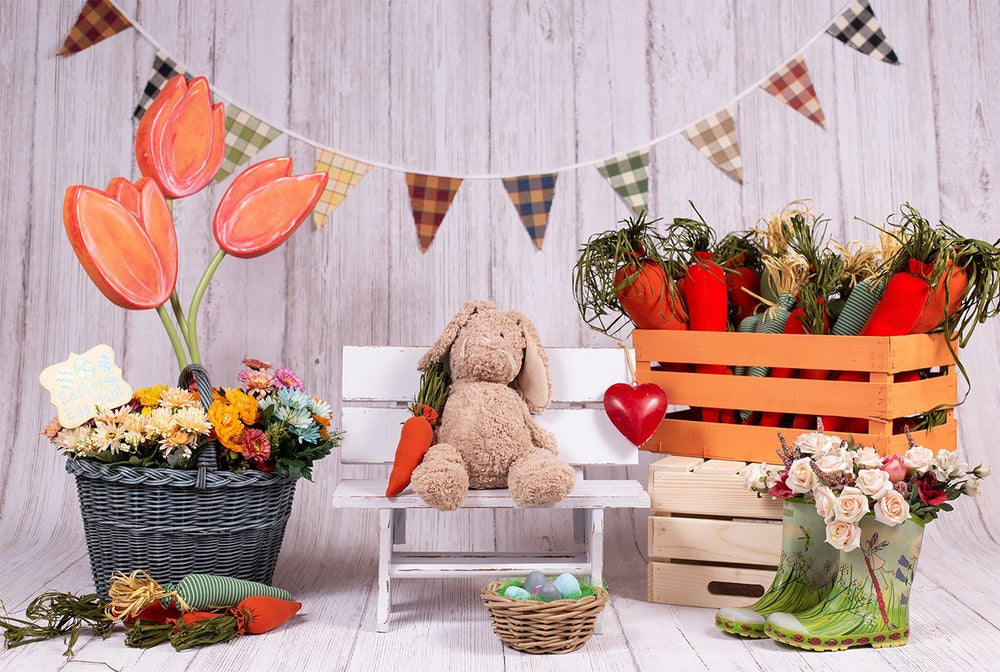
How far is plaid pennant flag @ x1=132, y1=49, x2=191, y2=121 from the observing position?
2527mm

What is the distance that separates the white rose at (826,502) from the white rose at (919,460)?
154 millimetres

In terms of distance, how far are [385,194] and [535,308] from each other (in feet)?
1.69

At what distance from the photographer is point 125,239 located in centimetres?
193

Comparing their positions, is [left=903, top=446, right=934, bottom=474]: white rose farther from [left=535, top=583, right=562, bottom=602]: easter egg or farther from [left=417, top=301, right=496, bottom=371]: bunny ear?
[left=417, top=301, right=496, bottom=371]: bunny ear

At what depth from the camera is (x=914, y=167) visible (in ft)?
8.37

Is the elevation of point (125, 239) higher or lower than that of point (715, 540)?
higher

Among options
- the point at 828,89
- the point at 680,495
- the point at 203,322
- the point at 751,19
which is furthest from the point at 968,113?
the point at 203,322

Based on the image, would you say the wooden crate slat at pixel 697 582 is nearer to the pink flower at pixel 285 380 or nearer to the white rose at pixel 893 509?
the white rose at pixel 893 509

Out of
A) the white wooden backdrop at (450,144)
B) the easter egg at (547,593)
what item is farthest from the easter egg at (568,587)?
the white wooden backdrop at (450,144)

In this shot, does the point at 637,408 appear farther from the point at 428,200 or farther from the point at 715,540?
the point at 428,200

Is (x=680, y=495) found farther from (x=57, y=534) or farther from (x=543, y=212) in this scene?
(x=57, y=534)

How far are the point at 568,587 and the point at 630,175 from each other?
4.16ft

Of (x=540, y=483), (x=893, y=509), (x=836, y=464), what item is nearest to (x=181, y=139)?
(x=540, y=483)

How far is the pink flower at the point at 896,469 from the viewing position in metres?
1.61
